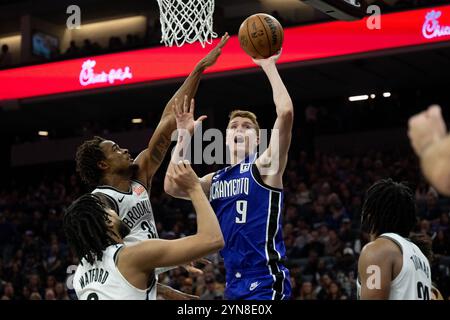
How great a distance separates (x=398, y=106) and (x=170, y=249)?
12008mm

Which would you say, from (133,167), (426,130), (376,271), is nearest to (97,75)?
(133,167)

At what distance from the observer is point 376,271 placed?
2.87 metres

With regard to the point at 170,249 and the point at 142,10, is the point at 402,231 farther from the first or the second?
the point at 142,10

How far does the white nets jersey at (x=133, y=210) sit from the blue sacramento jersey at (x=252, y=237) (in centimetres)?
41

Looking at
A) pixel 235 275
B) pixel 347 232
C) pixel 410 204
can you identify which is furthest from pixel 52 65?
pixel 410 204

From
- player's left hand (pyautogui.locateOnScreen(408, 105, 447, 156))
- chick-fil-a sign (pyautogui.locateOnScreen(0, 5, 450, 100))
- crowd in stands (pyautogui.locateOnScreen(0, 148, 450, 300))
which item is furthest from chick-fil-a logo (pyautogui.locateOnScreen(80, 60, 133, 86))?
player's left hand (pyautogui.locateOnScreen(408, 105, 447, 156))

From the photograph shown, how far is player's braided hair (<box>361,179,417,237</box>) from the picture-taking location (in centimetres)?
306

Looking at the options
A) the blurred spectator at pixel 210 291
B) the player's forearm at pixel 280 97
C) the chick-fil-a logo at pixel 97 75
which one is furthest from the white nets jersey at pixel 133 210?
the chick-fil-a logo at pixel 97 75

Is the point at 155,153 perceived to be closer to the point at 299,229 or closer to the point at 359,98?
the point at 299,229

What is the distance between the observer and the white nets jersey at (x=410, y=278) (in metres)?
2.90

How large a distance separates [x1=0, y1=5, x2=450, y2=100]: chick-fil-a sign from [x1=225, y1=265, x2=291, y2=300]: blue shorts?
21.9 feet

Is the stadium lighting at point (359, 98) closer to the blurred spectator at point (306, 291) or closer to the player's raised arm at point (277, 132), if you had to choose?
the blurred spectator at point (306, 291)

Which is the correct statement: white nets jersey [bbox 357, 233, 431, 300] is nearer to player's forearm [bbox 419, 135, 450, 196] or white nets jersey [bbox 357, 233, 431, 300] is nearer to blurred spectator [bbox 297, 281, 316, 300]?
player's forearm [bbox 419, 135, 450, 196]

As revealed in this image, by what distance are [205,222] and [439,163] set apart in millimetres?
1191
